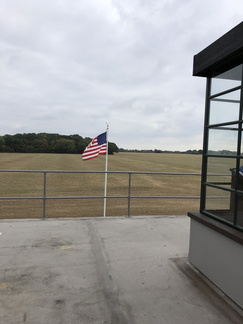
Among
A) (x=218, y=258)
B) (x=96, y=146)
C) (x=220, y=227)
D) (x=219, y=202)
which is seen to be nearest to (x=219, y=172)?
(x=219, y=202)

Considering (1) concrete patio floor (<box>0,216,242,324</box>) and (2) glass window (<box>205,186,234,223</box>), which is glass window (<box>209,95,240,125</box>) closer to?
(2) glass window (<box>205,186,234,223</box>)

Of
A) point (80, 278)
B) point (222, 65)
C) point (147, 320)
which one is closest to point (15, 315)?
point (80, 278)

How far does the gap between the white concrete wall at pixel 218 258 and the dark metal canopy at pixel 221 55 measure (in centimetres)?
198

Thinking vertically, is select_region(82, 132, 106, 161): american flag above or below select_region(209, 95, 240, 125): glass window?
below

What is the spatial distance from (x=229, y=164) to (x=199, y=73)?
1.27 meters

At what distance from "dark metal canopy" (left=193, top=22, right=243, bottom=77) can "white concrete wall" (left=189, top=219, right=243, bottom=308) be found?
1984 millimetres

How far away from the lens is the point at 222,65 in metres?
3.12

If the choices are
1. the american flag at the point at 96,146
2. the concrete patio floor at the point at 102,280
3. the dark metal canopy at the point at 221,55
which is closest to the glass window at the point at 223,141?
the dark metal canopy at the point at 221,55

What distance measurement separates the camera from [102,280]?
10.2 feet

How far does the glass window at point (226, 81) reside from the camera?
121 inches

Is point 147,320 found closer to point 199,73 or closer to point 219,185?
point 219,185

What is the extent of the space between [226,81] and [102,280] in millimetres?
2840

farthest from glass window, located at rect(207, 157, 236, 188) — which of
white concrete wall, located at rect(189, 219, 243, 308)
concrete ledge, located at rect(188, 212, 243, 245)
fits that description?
white concrete wall, located at rect(189, 219, 243, 308)

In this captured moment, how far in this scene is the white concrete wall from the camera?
2736 millimetres
